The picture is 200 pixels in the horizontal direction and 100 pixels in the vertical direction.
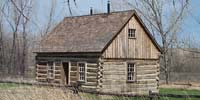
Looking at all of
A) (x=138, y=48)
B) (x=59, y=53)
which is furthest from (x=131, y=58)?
(x=59, y=53)

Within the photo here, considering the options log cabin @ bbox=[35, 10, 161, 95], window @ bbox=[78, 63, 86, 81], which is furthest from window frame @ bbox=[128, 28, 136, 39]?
window @ bbox=[78, 63, 86, 81]

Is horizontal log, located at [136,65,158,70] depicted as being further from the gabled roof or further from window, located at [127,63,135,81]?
the gabled roof

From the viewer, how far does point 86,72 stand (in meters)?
27.5

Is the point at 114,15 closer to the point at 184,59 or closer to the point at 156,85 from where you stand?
the point at 156,85

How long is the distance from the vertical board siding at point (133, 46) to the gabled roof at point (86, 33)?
1.54ft

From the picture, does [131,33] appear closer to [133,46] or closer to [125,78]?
[133,46]

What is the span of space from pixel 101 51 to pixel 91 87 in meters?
2.45

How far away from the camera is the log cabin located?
1075 inches

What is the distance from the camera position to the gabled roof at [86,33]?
2777 centimetres

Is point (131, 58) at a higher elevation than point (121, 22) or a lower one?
lower

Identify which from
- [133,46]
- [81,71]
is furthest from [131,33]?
[81,71]

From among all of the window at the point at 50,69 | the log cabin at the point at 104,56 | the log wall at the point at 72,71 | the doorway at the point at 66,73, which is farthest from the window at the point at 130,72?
the window at the point at 50,69

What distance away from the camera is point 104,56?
27.1 metres

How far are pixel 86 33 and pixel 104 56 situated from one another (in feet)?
11.2
